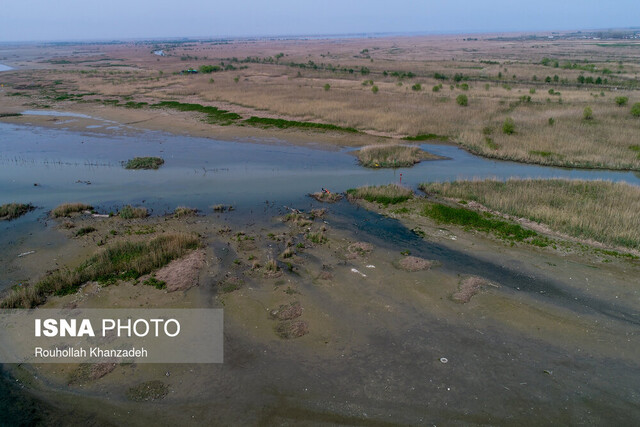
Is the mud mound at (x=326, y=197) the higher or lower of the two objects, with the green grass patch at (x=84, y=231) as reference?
higher

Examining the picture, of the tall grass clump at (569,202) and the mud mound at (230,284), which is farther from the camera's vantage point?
the tall grass clump at (569,202)

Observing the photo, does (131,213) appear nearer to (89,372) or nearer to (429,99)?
(89,372)

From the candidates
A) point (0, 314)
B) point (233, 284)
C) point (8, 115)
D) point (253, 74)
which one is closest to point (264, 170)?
point (233, 284)

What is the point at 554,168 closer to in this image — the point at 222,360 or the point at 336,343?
the point at 336,343

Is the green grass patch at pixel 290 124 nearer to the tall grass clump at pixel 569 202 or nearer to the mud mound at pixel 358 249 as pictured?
the tall grass clump at pixel 569 202

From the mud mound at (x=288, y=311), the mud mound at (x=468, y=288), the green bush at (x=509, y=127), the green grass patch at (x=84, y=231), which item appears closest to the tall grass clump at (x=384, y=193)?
the mud mound at (x=468, y=288)

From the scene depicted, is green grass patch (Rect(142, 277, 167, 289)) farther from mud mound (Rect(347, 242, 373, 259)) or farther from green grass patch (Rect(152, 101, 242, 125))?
green grass patch (Rect(152, 101, 242, 125))

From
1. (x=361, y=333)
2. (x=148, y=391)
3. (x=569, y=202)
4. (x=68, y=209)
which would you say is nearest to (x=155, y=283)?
(x=148, y=391)
